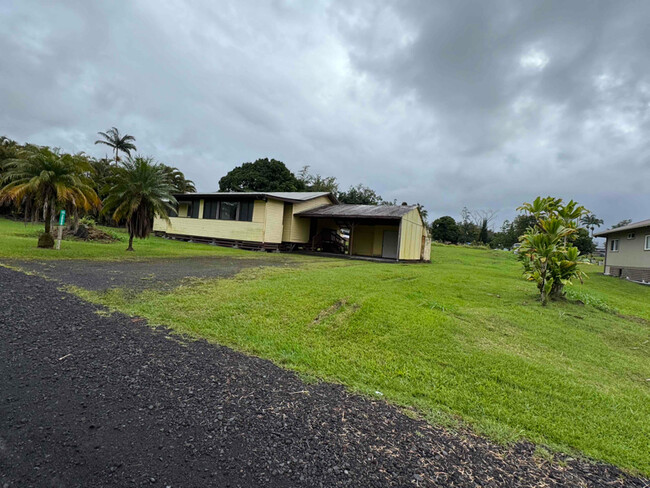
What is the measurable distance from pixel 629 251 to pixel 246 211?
72.9ft

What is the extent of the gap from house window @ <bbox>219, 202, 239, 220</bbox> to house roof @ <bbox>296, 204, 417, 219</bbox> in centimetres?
384

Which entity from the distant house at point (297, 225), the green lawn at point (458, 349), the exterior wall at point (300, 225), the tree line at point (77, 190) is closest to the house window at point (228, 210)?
the distant house at point (297, 225)

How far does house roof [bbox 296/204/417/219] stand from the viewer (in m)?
17.7

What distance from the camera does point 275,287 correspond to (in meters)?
6.89

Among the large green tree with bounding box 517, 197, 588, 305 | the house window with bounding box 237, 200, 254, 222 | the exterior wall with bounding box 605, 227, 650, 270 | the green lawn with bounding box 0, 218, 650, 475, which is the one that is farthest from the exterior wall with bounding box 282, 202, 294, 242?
the exterior wall with bounding box 605, 227, 650, 270

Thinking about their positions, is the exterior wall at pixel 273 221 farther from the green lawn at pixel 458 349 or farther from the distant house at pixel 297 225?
the green lawn at pixel 458 349

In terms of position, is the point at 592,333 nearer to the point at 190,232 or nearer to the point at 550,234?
the point at 550,234

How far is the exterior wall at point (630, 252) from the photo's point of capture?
17.4m

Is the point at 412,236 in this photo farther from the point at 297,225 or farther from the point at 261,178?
the point at 261,178

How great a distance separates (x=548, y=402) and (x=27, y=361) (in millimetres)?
4715

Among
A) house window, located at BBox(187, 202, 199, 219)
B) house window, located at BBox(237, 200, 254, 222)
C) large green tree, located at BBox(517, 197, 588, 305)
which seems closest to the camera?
large green tree, located at BBox(517, 197, 588, 305)

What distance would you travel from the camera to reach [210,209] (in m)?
20.9

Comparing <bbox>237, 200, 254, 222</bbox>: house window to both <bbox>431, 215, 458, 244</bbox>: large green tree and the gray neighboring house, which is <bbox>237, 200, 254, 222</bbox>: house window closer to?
the gray neighboring house

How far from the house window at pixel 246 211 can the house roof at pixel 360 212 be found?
2876mm
